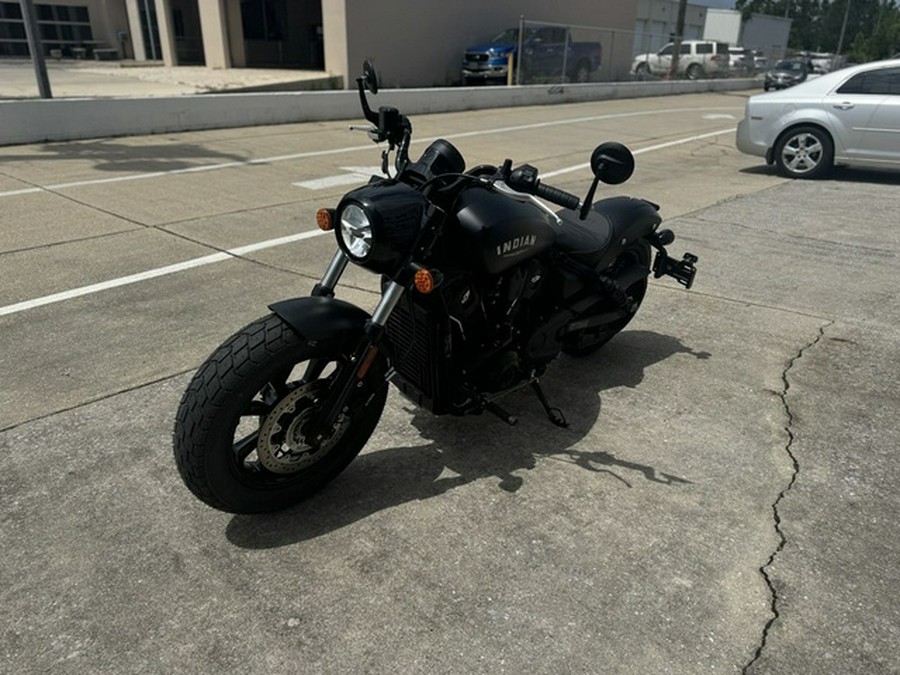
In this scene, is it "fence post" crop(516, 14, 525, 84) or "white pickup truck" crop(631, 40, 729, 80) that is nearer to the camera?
"fence post" crop(516, 14, 525, 84)

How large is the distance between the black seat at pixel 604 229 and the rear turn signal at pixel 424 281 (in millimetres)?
1229

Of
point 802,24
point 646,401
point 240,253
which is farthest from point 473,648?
point 802,24

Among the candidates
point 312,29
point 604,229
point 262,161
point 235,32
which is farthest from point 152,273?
point 312,29

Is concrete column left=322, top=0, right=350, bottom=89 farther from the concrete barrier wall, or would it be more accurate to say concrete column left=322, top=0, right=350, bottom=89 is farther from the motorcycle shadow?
the motorcycle shadow

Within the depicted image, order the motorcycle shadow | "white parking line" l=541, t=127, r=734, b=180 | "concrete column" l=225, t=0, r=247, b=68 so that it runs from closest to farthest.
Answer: the motorcycle shadow
"white parking line" l=541, t=127, r=734, b=180
"concrete column" l=225, t=0, r=247, b=68

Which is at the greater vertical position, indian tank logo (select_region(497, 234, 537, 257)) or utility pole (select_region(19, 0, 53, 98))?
utility pole (select_region(19, 0, 53, 98))

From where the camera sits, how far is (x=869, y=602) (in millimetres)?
2467

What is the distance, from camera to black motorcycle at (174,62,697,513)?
8.31 feet

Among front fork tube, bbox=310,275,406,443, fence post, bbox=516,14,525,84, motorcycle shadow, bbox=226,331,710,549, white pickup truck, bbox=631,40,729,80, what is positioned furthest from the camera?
white pickup truck, bbox=631,40,729,80

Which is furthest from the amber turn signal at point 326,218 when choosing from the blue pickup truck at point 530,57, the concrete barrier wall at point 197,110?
the blue pickup truck at point 530,57

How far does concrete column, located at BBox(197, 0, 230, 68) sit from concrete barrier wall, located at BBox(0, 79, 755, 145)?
1084 centimetres

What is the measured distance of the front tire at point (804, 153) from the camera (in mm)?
9805

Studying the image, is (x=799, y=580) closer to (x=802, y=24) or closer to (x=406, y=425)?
(x=406, y=425)

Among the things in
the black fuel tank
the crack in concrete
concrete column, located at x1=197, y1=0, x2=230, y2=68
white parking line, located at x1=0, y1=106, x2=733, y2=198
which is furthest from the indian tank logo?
concrete column, located at x1=197, y1=0, x2=230, y2=68
